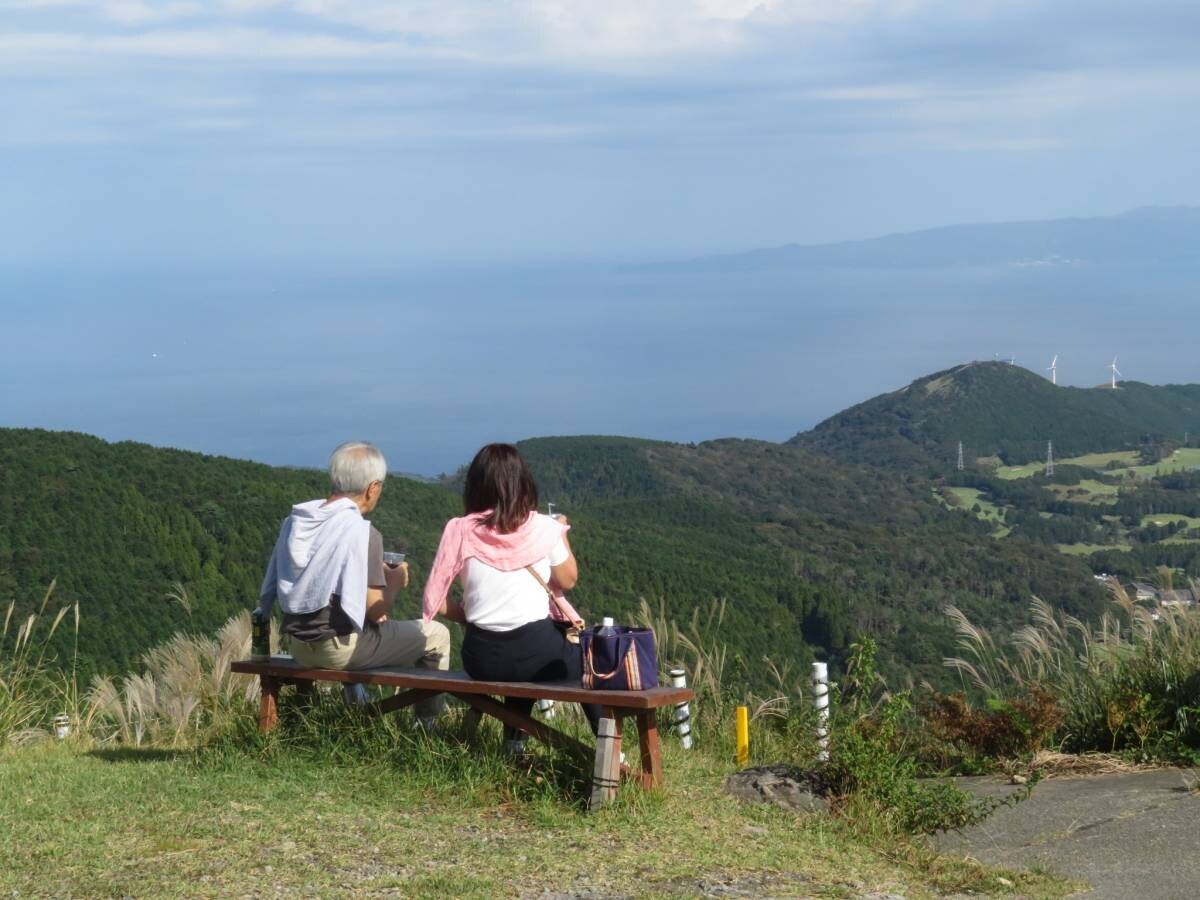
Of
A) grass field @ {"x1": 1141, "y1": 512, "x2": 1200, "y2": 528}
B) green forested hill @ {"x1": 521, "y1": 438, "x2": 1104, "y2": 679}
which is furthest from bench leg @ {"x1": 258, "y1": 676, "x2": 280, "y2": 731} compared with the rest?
grass field @ {"x1": 1141, "y1": 512, "x2": 1200, "y2": 528}

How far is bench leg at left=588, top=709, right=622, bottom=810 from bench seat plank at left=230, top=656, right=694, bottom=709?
10cm

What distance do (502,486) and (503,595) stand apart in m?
0.47

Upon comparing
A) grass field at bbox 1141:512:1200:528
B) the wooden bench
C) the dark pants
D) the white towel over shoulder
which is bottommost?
grass field at bbox 1141:512:1200:528

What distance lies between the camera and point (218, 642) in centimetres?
842

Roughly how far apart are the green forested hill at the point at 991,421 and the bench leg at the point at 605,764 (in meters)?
127

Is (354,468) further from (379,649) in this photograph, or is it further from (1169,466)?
(1169,466)

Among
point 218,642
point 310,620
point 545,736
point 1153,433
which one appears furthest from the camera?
point 1153,433

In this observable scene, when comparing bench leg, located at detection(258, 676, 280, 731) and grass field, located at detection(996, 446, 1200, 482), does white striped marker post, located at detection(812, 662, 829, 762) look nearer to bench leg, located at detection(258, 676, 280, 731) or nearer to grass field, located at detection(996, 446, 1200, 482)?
bench leg, located at detection(258, 676, 280, 731)

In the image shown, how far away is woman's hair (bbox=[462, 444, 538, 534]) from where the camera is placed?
5926 millimetres

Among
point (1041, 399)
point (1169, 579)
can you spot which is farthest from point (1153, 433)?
point (1169, 579)

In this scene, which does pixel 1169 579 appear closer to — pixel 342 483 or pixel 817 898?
pixel 817 898

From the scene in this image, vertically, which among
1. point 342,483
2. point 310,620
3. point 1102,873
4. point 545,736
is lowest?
point 1102,873

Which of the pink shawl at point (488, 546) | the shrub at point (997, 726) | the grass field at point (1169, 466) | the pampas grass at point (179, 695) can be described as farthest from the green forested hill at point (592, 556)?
the grass field at point (1169, 466)

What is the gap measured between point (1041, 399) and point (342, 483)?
147 m
